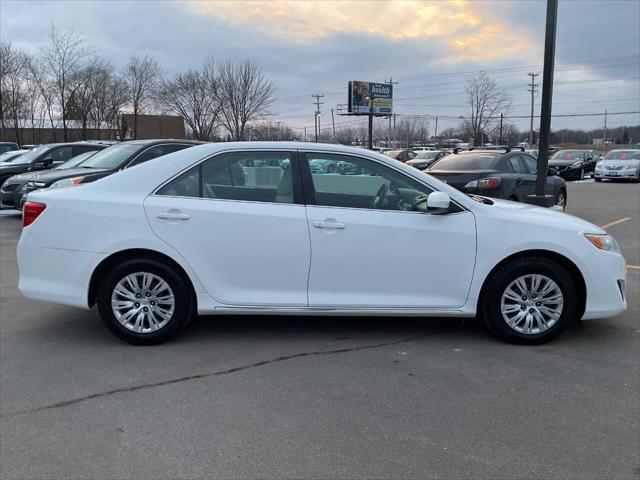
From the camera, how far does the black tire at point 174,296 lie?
4219mm

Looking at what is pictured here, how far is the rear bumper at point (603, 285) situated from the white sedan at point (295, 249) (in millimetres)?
11

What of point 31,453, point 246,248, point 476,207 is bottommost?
point 31,453

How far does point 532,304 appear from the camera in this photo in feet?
14.4

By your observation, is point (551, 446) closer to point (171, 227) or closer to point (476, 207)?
point (476, 207)

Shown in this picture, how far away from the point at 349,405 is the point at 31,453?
1781 millimetres

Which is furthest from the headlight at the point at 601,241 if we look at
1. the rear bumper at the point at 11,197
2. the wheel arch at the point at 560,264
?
the rear bumper at the point at 11,197

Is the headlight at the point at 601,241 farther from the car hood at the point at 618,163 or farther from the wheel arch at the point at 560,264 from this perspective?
the car hood at the point at 618,163

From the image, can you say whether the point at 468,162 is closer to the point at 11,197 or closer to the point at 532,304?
the point at 532,304

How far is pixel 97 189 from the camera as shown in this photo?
4324 millimetres

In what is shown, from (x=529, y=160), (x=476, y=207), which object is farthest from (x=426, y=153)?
(x=476, y=207)

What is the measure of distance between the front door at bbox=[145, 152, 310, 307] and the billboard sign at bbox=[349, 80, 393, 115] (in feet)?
186

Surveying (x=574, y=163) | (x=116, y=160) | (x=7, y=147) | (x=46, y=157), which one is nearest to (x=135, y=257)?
(x=116, y=160)

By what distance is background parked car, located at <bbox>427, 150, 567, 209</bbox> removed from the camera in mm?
10055

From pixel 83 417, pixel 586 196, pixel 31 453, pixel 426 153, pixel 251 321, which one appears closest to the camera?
pixel 31 453
